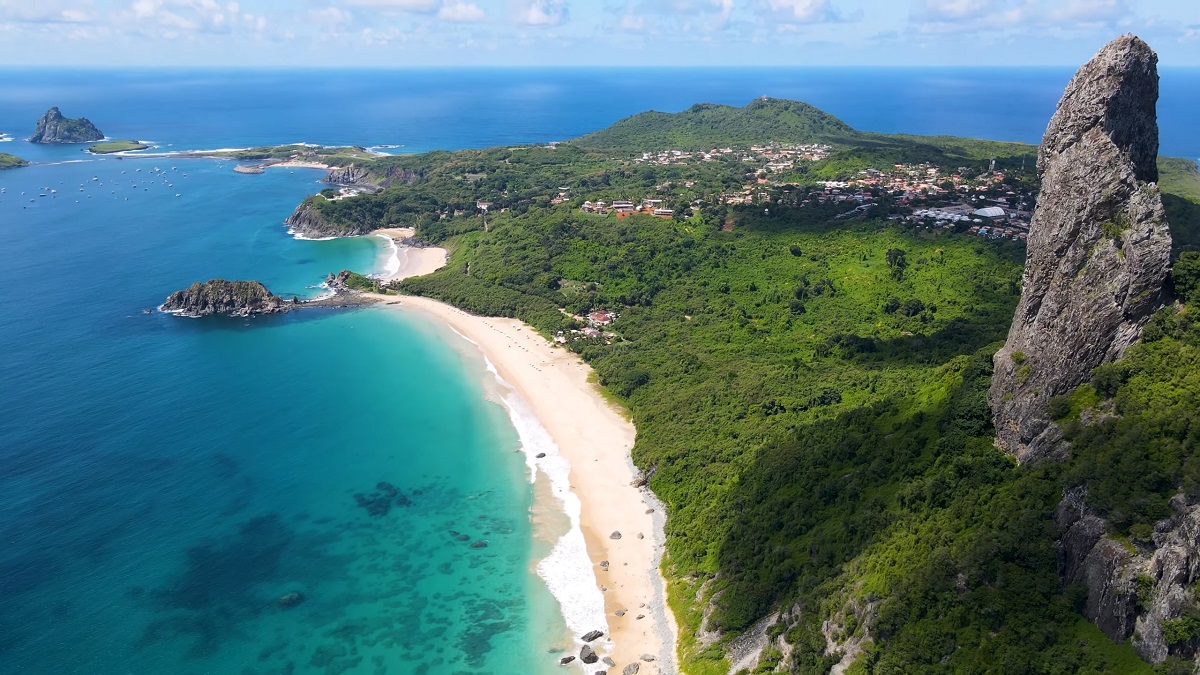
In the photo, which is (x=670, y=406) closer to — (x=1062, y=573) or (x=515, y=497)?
(x=515, y=497)

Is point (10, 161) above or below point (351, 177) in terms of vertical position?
above

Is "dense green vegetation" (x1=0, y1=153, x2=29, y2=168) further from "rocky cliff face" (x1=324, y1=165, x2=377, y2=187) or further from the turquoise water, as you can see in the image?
the turquoise water

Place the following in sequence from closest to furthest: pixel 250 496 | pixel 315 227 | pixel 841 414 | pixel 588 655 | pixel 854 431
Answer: pixel 588 655, pixel 854 431, pixel 841 414, pixel 250 496, pixel 315 227

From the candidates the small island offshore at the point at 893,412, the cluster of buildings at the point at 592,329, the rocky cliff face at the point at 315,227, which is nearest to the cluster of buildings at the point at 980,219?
the small island offshore at the point at 893,412

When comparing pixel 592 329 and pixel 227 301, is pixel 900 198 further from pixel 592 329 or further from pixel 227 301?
pixel 227 301

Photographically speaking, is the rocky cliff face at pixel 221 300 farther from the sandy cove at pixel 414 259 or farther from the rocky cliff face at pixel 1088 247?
the rocky cliff face at pixel 1088 247

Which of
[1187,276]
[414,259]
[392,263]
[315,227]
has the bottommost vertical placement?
[392,263]

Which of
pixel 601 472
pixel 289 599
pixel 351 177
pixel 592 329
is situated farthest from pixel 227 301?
pixel 351 177
